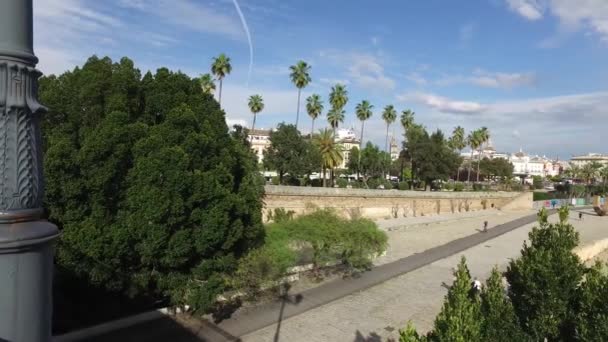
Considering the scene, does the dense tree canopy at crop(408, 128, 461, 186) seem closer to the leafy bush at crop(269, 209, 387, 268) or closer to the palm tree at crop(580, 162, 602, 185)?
the leafy bush at crop(269, 209, 387, 268)

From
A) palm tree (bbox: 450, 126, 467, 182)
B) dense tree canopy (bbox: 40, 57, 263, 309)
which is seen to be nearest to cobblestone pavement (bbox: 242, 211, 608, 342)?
dense tree canopy (bbox: 40, 57, 263, 309)

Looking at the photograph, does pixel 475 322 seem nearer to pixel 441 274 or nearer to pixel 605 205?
pixel 441 274

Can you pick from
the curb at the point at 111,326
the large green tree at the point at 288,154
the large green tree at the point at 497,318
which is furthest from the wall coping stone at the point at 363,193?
the large green tree at the point at 497,318

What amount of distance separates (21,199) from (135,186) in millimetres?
10729

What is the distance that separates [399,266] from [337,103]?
3782cm

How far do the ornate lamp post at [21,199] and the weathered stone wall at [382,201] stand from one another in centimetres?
2564

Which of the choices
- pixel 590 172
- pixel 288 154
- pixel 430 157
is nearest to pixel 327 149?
pixel 288 154

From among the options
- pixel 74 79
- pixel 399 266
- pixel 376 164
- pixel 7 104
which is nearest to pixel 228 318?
pixel 74 79

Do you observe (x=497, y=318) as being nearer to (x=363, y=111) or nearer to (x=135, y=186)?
(x=135, y=186)

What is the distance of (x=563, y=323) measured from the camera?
914cm

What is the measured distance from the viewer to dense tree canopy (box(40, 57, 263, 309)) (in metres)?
11.8

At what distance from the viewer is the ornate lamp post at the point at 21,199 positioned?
2037mm

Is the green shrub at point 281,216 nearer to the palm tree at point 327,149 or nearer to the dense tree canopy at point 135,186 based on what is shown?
the dense tree canopy at point 135,186

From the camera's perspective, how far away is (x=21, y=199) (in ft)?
7.07
